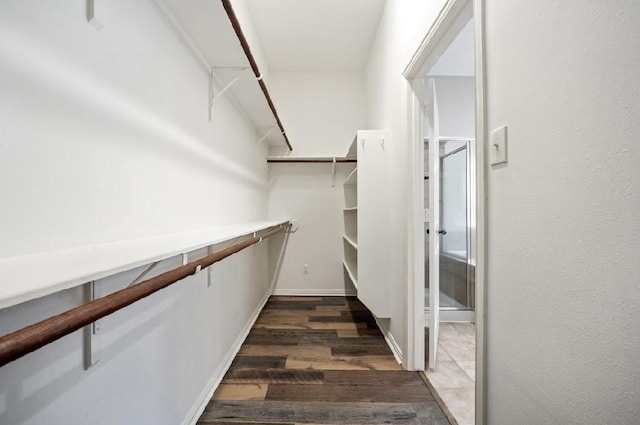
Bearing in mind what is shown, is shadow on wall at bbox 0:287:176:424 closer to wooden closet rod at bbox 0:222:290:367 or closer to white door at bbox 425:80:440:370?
wooden closet rod at bbox 0:222:290:367

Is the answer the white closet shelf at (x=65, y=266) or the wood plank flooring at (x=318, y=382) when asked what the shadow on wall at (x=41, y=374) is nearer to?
the white closet shelf at (x=65, y=266)

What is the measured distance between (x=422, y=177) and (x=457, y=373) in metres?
1.29

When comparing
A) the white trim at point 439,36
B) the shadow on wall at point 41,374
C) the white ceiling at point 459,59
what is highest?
the white ceiling at point 459,59

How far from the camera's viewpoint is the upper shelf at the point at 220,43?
1.08m

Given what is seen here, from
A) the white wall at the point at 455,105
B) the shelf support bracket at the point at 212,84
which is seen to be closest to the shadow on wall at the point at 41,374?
the shelf support bracket at the point at 212,84

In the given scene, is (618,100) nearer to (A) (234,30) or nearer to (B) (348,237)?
(A) (234,30)

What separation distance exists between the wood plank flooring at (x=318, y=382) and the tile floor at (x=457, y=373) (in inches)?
4.0

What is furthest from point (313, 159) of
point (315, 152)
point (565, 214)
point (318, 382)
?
point (565, 214)

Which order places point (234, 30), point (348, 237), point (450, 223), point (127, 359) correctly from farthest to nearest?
point (348, 237)
point (450, 223)
point (234, 30)
point (127, 359)

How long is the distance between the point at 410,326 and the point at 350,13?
2.56 meters

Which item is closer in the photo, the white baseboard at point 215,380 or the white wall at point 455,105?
the white baseboard at point 215,380

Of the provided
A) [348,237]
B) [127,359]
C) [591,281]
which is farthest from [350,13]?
[127,359]

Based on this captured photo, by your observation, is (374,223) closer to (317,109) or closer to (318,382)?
(318,382)

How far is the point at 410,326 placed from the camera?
1.82 m
